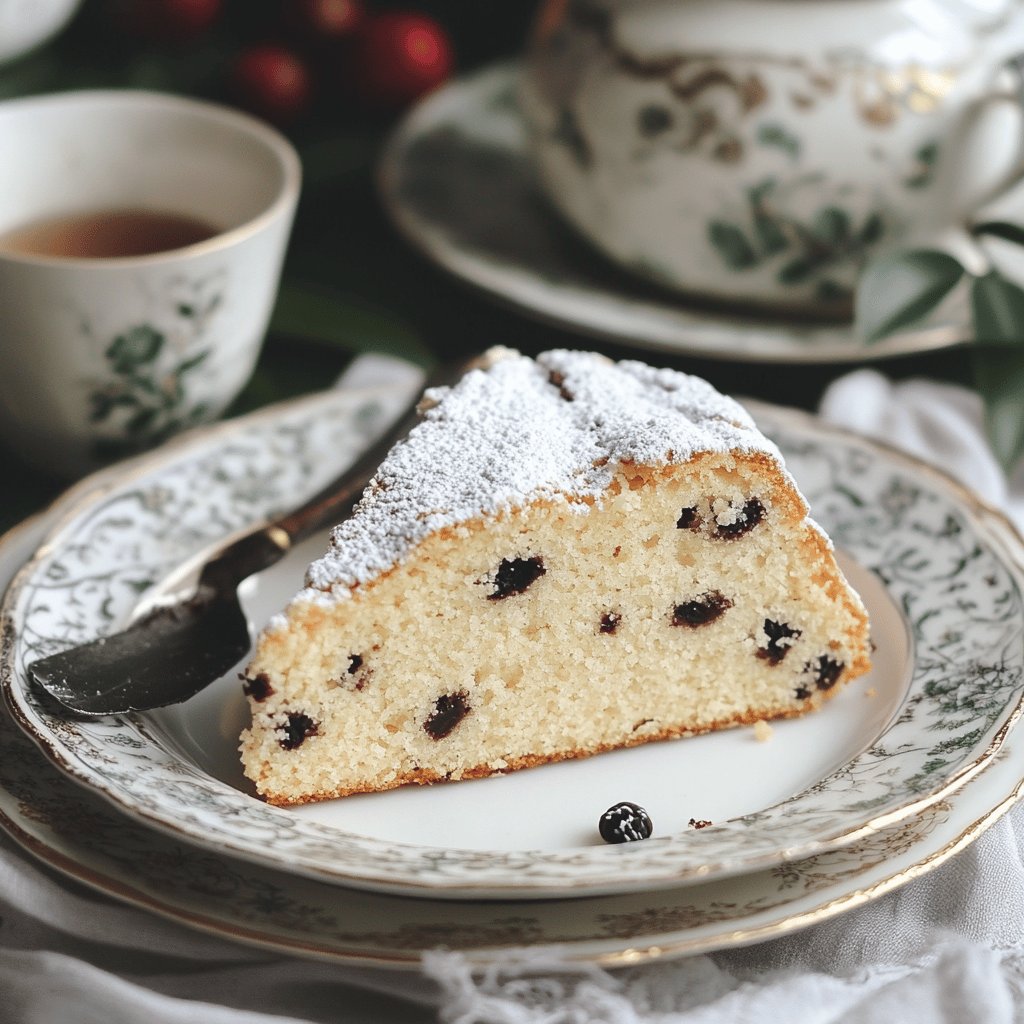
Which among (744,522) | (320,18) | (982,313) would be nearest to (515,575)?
(744,522)

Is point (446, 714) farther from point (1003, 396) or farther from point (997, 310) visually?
point (997, 310)

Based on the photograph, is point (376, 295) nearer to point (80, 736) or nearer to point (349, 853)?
point (80, 736)

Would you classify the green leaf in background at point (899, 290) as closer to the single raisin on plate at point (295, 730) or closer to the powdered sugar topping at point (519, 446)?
the powdered sugar topping at point (519, 446)

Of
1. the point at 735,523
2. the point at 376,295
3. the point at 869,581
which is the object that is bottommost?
the point at 376,295

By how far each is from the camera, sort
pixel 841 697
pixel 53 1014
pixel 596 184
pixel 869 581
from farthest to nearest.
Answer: pixel 596 184
pixel 869 581
pixel 841 697
pixel 53 1014

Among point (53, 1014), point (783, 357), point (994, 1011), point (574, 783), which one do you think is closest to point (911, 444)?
point (783, 357)

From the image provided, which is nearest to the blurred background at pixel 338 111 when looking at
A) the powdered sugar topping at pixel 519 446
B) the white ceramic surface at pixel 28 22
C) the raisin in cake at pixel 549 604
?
the white ceramic surface at pixel 28 22

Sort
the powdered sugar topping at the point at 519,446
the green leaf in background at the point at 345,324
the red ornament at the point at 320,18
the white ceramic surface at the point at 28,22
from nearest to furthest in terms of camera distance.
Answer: the powdered sugar topping at the point at 519,446, the green leaf in background at the point at 345,324, the white ceramic surface at the point at 28,22, the red ornament at the point at 320,18

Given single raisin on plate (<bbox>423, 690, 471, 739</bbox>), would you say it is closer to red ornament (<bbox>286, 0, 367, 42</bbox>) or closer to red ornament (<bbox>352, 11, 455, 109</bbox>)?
red ornament (<bbox>352, 11, 455, 109</bbox>)
